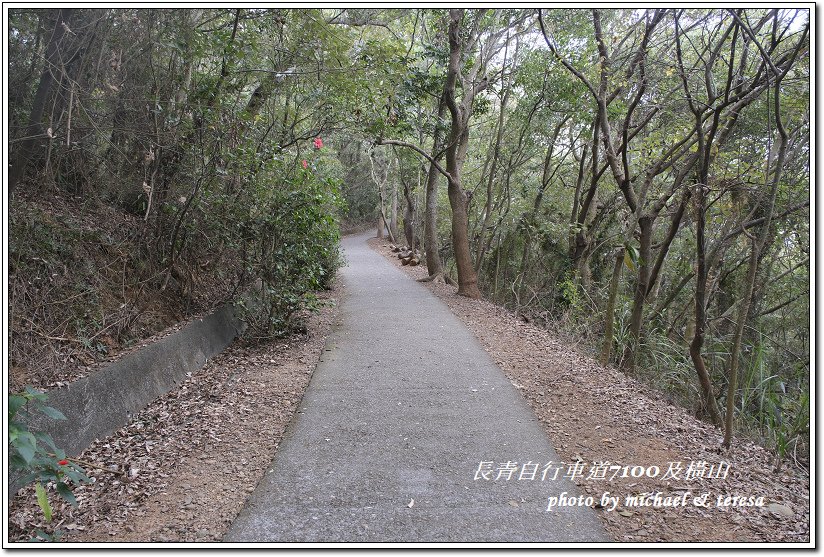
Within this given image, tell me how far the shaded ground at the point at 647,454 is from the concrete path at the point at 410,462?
8.5 inches

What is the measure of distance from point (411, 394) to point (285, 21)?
5044 millimetres

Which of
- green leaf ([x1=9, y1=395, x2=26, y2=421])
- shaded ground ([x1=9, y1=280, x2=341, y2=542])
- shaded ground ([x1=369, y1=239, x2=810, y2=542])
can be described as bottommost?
shaded ground ([x1=9, y1=280, x2=341, y2=542])

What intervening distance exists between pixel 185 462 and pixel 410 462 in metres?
1.71

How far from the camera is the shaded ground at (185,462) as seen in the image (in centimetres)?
309

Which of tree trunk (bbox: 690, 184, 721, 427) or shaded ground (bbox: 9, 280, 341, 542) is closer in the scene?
shaded ground (bbox: 9, 280, 341, 542)

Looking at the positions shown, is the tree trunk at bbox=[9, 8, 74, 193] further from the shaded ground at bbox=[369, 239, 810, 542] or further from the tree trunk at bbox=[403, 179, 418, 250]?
the tree trunk at bbox=[403, 179, 418, 250]

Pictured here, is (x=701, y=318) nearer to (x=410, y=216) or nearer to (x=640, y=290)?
(x=640, y=290)

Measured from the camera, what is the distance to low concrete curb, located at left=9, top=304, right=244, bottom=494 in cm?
393

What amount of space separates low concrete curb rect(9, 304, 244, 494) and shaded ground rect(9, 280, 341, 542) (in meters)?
0.11

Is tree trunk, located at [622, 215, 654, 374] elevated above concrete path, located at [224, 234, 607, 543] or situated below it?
above

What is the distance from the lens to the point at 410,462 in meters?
3.84

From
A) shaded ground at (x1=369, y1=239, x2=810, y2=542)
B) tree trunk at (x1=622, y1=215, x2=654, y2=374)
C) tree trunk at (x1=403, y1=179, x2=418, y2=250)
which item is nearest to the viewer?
shaded ground at (x1=369, y1=239, x2=810, y2=542)

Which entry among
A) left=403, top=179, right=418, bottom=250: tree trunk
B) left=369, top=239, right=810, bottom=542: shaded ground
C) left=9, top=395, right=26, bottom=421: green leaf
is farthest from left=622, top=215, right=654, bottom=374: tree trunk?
left=403, top=179, right=418, bottom=250: tree trunk

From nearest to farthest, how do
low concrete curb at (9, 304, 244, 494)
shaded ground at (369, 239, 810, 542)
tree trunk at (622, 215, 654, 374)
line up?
shaded ground at (369, 239, 810, 542), low concrete curb at (9, 304, 244, 494), tree trunk at (622, 215, 654, 374)
